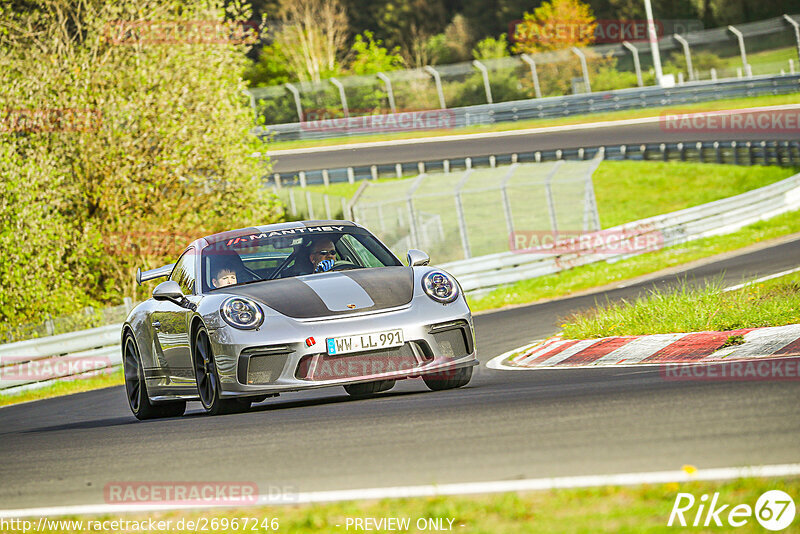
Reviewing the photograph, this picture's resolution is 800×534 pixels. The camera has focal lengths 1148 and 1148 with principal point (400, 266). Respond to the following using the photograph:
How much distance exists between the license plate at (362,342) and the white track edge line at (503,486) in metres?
2.67

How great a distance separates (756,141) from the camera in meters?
33.2

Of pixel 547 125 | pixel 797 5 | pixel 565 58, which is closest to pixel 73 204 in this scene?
pixel 547 125

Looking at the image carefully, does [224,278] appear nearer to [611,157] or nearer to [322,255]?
[322,255]

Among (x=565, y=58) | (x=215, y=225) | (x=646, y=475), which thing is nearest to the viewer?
(x=646, y=475)

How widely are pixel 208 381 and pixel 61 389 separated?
29.1ft

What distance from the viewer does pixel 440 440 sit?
225 inches

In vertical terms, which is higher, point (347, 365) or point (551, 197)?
point (347, 365)

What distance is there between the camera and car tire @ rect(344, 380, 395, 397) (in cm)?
929

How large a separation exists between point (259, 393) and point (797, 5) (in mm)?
68969

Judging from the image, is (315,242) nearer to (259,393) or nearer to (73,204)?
(259,393)

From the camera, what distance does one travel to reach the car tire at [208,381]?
813cm

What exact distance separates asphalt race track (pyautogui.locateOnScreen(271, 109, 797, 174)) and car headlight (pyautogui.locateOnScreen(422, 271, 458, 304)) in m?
27.5

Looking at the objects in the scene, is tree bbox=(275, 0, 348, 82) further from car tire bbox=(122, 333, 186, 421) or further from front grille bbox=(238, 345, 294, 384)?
front grille bbox=(238, 345, 294, 384)

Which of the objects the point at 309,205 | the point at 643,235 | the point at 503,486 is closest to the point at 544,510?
the point at 503,486
